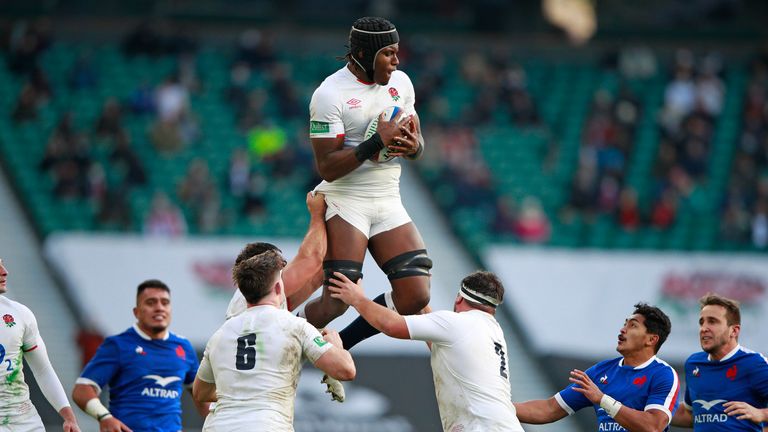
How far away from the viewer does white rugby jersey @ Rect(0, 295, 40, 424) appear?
9211 millimetres

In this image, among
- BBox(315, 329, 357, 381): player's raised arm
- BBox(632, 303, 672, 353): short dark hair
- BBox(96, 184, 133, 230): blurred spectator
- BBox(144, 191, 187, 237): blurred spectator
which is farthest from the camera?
BBox(144, 191, 187, 237): blurred spectator

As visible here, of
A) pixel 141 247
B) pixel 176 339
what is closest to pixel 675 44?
pixel 141 247

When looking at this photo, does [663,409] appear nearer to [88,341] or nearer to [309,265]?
[309,265]

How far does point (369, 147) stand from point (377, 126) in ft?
0.63

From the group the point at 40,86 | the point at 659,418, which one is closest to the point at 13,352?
the point at 659,418

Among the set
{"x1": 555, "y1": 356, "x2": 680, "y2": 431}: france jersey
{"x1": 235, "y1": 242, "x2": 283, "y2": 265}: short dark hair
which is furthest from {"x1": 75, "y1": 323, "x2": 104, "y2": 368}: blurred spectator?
{"x1": 555, "y1": 356, "x2": 680, "y2": 431}: france jersey

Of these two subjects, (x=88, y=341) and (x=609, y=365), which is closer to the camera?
(x=609, y=365)

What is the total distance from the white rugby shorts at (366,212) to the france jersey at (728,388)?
111 inches

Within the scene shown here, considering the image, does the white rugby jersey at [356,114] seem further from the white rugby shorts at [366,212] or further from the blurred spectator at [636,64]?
the blurred spectator at [636,64]

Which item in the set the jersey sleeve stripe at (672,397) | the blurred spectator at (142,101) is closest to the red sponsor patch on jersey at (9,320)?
the jersey sleeve stripe at (672,397)

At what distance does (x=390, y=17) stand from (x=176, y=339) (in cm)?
2036

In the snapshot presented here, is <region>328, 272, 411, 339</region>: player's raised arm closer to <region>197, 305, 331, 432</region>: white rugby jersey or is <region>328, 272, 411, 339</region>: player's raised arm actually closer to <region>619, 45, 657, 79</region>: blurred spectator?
<region>197, 305, 331, 432</region>: white rugby jersey

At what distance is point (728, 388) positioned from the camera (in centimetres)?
1002

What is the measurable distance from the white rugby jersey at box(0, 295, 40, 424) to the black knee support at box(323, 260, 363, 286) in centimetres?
224
